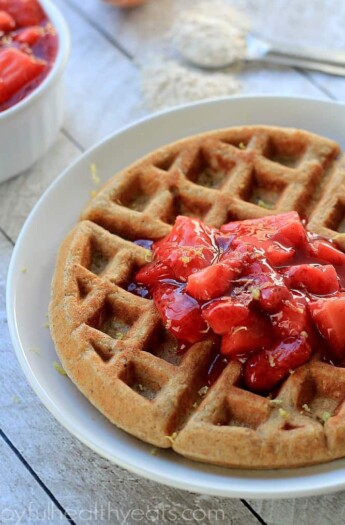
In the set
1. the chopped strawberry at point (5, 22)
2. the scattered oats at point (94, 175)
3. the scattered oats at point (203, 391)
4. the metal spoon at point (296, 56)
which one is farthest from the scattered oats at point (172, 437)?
the metal spoon at point (296, 56)

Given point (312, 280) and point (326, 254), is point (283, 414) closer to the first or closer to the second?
point (312, 280)

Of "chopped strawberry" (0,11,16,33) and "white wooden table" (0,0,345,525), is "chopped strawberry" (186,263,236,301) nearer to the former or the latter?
"white wooden table" (0,0,345,525)

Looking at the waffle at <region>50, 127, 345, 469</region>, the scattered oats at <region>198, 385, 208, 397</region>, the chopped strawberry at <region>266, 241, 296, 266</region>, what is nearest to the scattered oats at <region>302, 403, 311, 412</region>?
the waffle at <region>50, 127, 345, 469</region>

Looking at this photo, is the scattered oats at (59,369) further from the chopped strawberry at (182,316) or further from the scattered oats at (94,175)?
the scattered oats at (94,175)

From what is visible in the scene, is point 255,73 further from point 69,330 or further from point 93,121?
point 69,330

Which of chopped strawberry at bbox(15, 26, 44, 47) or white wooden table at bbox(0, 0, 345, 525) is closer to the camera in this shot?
white wooden table at bbox(0, 0, 345, 525)
